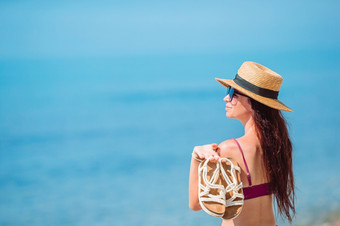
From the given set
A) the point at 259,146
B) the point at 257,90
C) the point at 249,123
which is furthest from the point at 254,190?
the point at 257,90

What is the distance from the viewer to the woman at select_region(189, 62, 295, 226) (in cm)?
242

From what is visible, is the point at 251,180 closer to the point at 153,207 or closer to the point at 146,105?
the point at 153,207

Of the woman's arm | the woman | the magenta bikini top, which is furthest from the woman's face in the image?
the woman's arm

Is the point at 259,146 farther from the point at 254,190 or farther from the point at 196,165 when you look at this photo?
the point at 196,165

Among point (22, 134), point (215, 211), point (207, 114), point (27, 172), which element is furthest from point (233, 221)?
point (207, 114)

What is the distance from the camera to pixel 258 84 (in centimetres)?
251

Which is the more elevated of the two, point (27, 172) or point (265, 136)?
point (265, 136)

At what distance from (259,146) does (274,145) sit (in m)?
0.07

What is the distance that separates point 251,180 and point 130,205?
5.68 metres

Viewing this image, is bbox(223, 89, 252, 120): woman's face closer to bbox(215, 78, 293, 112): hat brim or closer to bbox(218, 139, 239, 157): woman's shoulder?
bbox(215, 78, 293, 112): hat brim

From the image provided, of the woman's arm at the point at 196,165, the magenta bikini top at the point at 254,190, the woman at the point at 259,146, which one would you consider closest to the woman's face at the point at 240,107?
the woman at the point at 259,146

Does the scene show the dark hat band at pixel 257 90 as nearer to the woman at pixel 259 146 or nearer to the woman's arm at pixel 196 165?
the woman at pixel 259 146

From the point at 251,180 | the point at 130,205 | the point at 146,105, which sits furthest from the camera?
the point at 146,105

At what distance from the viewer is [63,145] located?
38.9 ft
